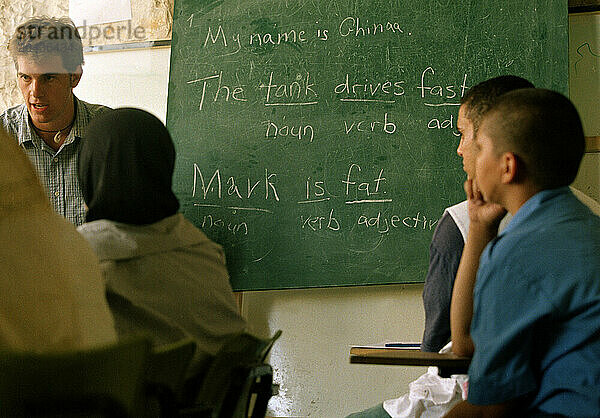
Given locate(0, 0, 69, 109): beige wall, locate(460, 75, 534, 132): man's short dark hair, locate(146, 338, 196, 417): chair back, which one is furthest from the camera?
locate(0, 0, 69, 109): beige wall

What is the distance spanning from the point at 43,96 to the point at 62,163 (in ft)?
1.02

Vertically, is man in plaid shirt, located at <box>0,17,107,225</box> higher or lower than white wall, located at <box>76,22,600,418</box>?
higher

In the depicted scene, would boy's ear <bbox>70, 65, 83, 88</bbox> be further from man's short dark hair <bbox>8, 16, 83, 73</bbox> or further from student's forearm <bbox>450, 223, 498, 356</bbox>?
student's forearm <bbox>450, 223, 498, 356</bbox>

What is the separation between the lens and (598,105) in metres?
3.00

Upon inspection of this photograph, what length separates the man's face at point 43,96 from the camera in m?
3.08

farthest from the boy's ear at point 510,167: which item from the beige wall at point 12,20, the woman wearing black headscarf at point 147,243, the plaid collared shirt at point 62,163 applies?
the beige wall at point 12,20

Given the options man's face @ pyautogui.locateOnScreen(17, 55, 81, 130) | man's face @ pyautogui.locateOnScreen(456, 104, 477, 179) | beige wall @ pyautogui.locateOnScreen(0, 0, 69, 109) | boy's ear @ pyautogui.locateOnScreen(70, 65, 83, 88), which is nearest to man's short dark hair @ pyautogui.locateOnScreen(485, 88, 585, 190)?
man's face @ pyautogui.locateOnScreen(456, 104, 477, 179)

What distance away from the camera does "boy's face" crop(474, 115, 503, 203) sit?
4.85 ft

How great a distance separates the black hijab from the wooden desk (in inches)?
21.4

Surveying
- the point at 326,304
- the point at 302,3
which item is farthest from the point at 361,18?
the point at 326,304

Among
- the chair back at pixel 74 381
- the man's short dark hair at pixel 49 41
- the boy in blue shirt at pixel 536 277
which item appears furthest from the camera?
the man's short dark hair at pixel 49 41

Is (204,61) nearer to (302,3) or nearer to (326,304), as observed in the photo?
(302,3)

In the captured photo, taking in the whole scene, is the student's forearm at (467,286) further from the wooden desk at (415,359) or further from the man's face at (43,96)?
the man's face at (43,96)

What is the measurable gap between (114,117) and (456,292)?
0.92 meters
